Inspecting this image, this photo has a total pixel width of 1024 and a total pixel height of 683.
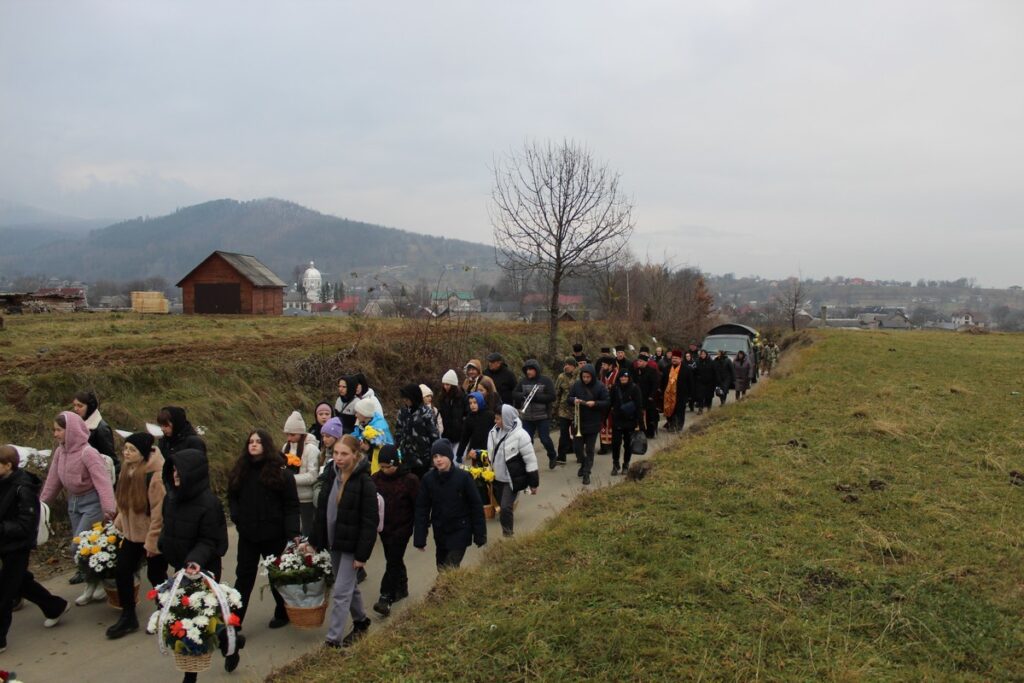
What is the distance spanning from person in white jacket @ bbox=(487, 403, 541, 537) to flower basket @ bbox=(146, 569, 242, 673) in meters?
3.54

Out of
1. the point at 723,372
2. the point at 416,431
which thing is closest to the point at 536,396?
the point at 416,431

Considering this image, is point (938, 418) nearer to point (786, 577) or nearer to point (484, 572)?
point (786, 577)

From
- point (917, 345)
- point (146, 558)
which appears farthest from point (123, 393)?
point (917, 345)

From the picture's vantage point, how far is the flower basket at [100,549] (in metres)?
5.91

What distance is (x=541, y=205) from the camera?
17.2m

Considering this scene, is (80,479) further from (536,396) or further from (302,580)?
(536,396)

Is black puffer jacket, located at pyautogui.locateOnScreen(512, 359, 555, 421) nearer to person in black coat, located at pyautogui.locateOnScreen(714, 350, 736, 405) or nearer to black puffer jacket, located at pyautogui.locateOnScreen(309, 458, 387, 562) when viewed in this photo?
black puffer jacket, located at pyautogui.locateOnScreen(309, 458, 387, 562)

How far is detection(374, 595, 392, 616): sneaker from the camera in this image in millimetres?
6016

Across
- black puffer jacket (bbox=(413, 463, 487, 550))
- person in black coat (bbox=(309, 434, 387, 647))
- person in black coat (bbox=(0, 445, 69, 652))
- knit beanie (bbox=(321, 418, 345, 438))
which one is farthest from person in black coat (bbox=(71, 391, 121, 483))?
black puffer jacket (bbox=(413, 463, 487, 550))

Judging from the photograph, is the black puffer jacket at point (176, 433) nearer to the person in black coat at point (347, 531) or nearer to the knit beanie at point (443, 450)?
the person in black coat at point (347, 531)

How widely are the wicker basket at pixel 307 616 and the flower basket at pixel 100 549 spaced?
64.8 inches

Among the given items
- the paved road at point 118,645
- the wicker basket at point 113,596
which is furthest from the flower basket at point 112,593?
the paved road at point 118,645

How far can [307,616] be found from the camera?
5684mm

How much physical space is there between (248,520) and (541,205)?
506 inches
